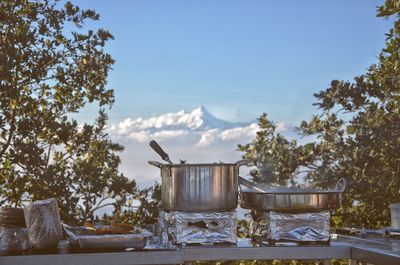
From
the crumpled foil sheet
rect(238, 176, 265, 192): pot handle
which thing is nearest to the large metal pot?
rect(238, 176, 265, 192): pot handle

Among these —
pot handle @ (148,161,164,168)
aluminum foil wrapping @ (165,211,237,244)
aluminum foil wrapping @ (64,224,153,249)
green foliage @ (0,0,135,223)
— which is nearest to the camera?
aluminum foil wrapping @ (64,224,153,249)

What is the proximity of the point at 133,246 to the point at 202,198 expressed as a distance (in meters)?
0.39

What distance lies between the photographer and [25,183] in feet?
16.5

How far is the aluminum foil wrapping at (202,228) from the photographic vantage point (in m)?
2.91

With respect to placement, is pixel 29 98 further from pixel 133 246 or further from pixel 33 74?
pixel 133 246

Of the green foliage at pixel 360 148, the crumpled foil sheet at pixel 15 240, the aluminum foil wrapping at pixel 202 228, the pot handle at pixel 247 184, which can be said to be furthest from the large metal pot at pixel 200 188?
the green foliage at pixel 360 148

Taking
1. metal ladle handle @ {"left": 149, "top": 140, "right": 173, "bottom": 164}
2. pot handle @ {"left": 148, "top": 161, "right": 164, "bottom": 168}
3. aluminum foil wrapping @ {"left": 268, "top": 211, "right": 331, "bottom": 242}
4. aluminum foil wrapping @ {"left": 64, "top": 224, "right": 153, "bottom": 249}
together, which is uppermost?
metal ladle handle @ {"left": 149, "top": 140, "right": 173, "bottom": 164}

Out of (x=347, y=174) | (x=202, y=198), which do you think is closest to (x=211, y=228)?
(x=202, y=198)

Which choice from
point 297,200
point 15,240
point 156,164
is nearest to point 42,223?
point 15,240

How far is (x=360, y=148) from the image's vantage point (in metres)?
5.13

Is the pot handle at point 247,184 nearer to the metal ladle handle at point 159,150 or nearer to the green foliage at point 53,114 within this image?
the metal ladle handle at point 159,150

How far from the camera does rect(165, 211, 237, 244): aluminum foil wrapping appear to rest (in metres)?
2.91

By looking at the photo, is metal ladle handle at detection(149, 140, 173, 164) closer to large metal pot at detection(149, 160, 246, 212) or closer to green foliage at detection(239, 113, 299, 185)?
large metal pot at detection(149, 160, 246, 212)

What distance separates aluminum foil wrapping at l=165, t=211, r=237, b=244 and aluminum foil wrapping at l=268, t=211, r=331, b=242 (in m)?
0.20
